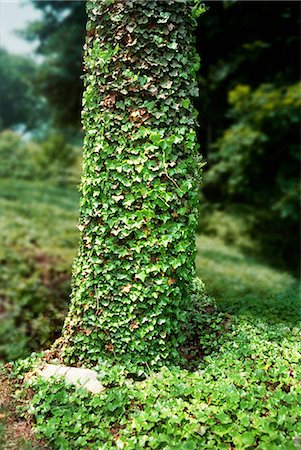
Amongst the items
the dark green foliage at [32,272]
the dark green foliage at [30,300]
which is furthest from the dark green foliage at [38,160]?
the dark green foliage at [30,300]

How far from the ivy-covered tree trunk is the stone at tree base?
0.12 metres

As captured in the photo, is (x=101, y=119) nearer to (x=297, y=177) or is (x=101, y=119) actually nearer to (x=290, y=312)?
(x=290, y=312)

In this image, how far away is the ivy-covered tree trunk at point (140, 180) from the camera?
333 cm

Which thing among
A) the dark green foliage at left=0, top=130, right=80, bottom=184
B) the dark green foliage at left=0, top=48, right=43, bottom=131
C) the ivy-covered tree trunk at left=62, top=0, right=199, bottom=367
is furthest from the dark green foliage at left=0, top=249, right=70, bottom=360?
the dark green foliage at left=0, top=48, right=43, bottom=131

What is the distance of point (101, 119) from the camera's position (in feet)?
11.2

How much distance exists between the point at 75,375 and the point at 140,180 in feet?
4.82

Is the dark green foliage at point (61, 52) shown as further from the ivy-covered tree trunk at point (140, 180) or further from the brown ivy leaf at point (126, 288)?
the brown ivy leaf at point (126, 288)

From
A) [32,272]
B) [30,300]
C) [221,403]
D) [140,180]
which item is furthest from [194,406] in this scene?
[32,272]

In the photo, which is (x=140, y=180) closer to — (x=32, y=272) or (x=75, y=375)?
(x=75, y=375)

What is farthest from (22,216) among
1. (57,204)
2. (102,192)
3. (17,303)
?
(102,192)

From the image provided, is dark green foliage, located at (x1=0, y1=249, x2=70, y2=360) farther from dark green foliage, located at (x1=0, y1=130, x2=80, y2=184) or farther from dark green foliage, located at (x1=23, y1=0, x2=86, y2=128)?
dark green foliage, located at (x1=0, y1=130, x2=80, y2=184)

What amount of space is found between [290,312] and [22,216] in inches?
220

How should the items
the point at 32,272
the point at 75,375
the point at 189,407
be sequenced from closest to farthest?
the point at 189,407
the point at 75,375
the point at 32,272

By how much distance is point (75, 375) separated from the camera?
3.31 metres
